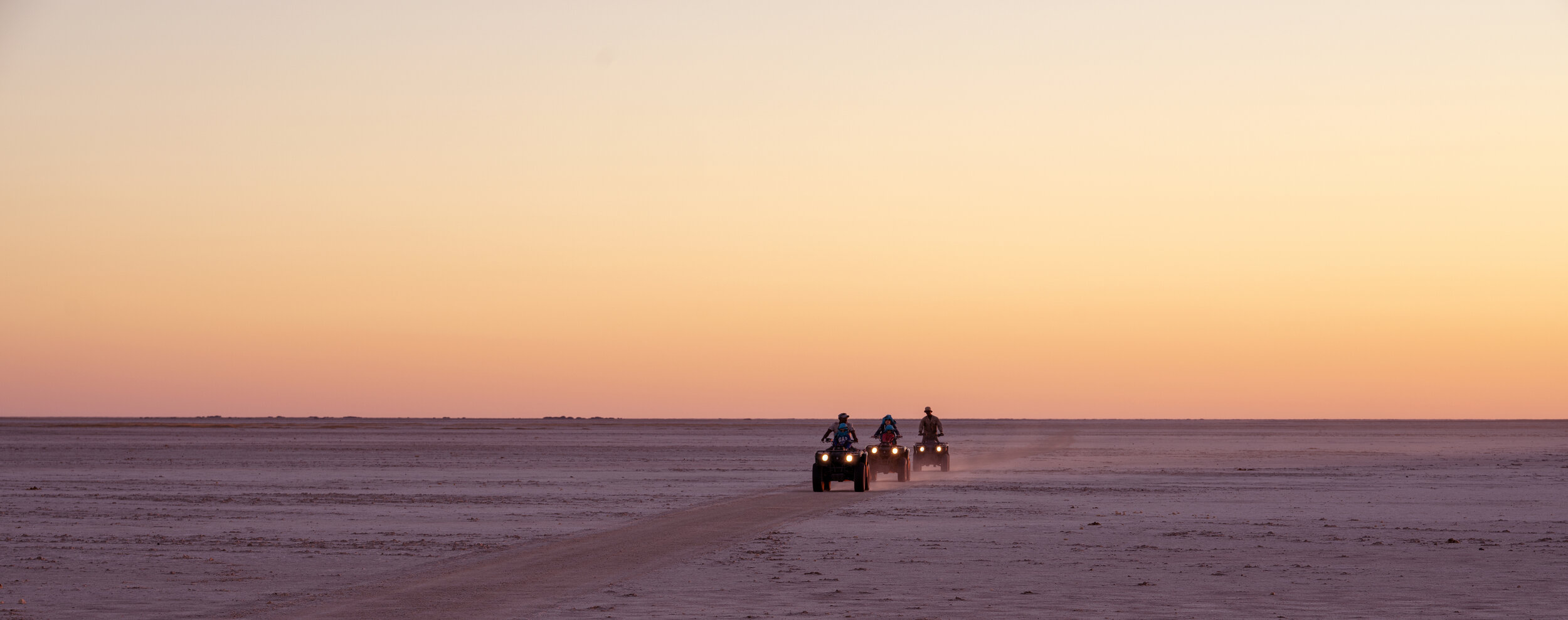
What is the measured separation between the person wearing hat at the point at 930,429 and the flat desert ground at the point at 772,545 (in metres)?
1.63

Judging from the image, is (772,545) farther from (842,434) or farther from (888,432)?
(888,432)

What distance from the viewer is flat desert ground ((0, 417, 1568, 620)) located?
51.1ft

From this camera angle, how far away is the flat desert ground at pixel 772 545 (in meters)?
15.6

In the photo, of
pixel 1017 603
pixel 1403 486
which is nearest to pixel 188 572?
pixel 1017 603

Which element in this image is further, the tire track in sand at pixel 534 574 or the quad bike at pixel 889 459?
the quad bike at pixel 889 459

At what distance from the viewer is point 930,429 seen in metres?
48.8

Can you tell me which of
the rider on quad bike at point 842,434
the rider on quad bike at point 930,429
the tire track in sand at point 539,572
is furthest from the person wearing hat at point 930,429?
the tire track in sand at point 539,572

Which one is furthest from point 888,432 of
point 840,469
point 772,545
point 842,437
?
point 772,545

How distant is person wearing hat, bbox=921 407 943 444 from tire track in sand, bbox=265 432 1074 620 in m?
18.5

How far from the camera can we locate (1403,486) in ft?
132

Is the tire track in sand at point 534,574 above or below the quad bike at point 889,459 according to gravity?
below

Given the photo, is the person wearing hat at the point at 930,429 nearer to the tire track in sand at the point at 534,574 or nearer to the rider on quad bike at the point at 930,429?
the rider on quad bike at the point at 930,429

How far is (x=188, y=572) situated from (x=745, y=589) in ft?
23.5

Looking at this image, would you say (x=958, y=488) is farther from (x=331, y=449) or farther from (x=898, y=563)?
(x=331, y=449)
